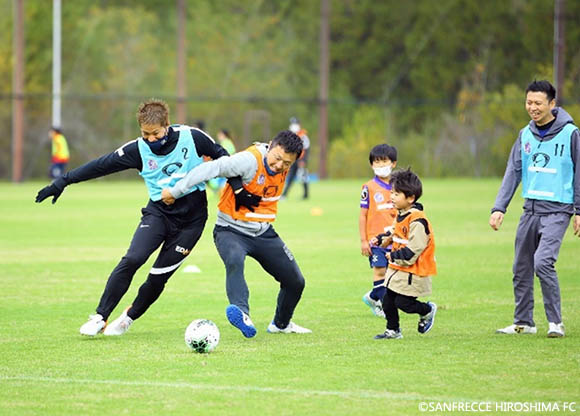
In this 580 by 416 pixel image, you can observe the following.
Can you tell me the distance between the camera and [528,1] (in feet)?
186

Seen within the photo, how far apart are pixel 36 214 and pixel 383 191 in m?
15.4

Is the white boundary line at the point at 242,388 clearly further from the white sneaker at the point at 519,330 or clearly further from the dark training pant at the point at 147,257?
the white sneaker at the point at 519,330

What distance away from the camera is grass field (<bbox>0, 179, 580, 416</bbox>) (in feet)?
21.0

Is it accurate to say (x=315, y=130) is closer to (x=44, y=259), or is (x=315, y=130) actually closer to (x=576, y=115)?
(x=576, y=115)

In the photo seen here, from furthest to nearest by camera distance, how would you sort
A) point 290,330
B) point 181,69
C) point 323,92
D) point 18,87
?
point 323,92
point 181,69
point 18,87
point 290,330

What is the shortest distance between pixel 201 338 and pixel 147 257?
117cm

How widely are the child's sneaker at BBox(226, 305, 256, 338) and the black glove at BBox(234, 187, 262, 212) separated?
900 mm

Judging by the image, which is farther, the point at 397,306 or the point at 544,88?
the point at 544,88

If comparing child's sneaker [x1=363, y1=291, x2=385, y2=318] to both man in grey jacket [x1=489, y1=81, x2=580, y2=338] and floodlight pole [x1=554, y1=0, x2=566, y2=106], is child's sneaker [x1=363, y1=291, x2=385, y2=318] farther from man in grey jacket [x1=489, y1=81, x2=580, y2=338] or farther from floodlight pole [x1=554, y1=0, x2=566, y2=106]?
floodlight pole [x1=554, y1=0, x2=566, y2=106]

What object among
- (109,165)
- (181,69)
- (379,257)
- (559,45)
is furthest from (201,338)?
(559,45)

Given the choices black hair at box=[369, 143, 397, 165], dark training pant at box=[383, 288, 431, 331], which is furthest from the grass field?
black hair at box=[369, 143, 397, 165]

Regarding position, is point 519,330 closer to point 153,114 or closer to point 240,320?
point 240,320

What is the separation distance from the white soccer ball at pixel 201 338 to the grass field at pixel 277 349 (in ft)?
0.27

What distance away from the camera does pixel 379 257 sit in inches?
390
